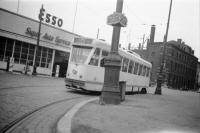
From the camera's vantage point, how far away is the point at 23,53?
2586 cm

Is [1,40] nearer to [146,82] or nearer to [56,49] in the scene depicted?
[56,49]

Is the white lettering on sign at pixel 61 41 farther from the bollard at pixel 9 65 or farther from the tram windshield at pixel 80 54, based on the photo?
the tram windshield at pixel 80 54

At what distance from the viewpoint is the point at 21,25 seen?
25422 mm

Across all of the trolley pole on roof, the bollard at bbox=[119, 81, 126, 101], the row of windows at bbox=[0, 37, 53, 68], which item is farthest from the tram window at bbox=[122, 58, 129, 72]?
the row of windows at bbox=[0, 37, 53, 68]

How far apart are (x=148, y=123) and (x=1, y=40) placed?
21.6 metres

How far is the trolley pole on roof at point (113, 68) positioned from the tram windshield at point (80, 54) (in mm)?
3733

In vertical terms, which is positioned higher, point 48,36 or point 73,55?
point 48,36

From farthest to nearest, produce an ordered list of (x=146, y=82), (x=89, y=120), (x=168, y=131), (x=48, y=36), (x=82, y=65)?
(x=48, y=36) → (x=146, y=82) → (x=82, y=65) → (x=89, y=120) → (x=168, y=131)

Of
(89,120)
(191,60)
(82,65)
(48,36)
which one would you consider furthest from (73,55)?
(191,60)

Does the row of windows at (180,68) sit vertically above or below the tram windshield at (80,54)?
above

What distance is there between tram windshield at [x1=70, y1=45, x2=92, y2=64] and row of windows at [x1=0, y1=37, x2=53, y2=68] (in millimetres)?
13040

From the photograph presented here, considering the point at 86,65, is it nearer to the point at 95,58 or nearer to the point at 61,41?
the point at 95,58

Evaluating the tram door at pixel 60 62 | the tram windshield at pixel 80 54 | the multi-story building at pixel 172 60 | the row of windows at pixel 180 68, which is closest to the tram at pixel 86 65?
the tram windshield at pixel 80 54

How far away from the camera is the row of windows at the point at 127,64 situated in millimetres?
13027
